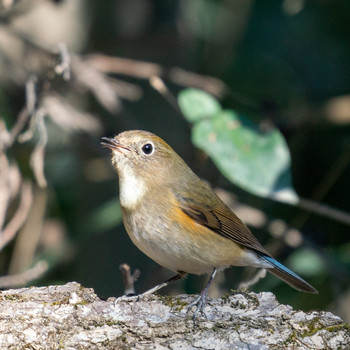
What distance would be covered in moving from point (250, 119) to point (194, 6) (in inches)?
51.3

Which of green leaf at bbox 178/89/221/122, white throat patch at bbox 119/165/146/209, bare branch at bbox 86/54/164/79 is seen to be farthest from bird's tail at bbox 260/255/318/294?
bare branch at bbox 86/54/164/79

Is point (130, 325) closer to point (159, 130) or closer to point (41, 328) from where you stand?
point (41, 328)

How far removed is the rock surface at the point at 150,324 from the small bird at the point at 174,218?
49cm

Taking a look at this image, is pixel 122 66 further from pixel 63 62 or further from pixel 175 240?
pixel 175 240

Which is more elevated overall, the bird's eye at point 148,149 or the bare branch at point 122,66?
the bare branch at point 122,66

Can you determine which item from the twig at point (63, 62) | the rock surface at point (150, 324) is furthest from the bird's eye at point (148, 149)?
the rock surface at point (150, 324)

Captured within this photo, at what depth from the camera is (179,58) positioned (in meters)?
6.14

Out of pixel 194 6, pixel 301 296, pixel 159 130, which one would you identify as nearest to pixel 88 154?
pixel 159 130

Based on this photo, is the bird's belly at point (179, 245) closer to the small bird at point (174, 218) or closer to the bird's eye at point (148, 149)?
the small bird at point (174, 218)

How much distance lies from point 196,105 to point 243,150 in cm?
53

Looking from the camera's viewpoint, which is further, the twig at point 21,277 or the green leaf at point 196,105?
the green leaf at point 196,105

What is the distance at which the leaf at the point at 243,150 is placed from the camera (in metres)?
4.38

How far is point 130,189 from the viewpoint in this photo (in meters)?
3.98

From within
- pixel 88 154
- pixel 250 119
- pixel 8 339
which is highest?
pixel 250 119
